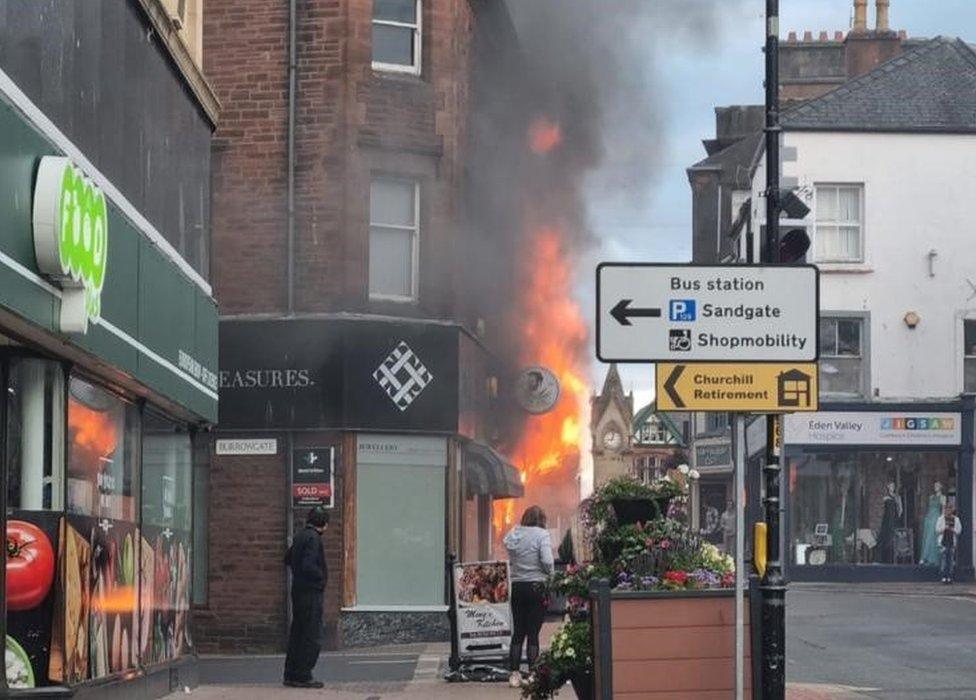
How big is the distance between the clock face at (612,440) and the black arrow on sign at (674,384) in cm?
6113

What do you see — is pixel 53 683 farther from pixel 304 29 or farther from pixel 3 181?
pixel 304 29

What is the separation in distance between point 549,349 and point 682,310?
69.1ft

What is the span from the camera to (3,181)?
1003 cm

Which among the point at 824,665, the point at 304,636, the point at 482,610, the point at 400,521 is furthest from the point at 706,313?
the point at 400,521

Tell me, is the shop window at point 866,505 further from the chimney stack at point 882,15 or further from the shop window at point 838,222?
the chimney stack at point 882,15

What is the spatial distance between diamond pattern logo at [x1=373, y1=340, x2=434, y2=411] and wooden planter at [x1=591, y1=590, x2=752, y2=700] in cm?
1302

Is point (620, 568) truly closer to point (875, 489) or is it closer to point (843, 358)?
point (843, 358)

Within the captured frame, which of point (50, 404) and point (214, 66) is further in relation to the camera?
point (214, 66)

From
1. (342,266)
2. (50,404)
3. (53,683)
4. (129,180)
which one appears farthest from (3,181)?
(342,266)

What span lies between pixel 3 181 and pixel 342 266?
14657 millimetres

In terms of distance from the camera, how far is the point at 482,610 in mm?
18281

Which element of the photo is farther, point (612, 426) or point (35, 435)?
point (612, 426)

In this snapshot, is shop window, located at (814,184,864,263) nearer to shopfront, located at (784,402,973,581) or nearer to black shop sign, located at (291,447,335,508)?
shopfront, located at (784,402,973,581)

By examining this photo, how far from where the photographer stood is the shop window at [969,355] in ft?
133
